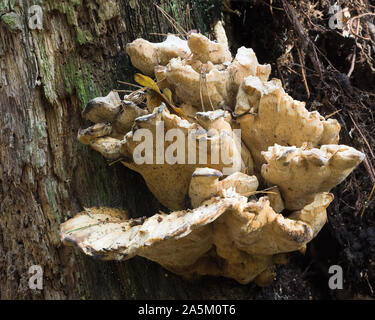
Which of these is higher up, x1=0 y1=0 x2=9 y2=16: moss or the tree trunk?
x1=0 y1=0 x2=9 y2=16: moss

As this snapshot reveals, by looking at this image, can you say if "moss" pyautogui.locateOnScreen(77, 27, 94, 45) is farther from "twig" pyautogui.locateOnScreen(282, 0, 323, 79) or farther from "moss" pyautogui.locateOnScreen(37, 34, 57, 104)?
"twig" pyautogui.locateOnScreen(282, 0, 323, 79)

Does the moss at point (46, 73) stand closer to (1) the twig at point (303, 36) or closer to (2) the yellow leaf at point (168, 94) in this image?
(2) the yellow leaf at point (168, 94)

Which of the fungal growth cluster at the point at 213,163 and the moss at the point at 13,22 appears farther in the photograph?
the moss at the point at 13,22

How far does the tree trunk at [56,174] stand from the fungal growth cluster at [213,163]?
0.16 metres

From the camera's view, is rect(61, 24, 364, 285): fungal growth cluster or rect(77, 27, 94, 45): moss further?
rect(77, 27, 94, 45): moss

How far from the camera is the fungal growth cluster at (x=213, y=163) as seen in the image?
1.63 meters

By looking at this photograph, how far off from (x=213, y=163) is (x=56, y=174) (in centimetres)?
92

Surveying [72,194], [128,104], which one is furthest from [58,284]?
[128,104]

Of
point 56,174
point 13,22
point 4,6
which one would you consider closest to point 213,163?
point 56,174

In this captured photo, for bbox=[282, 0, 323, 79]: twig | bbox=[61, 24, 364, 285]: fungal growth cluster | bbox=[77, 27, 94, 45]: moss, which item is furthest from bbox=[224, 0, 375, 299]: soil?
bbox=[77, 27, 94, 45]: moss

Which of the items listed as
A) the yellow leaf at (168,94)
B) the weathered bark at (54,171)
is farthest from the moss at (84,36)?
the yellow leaf at (168,94)

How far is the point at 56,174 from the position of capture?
83.1 inches

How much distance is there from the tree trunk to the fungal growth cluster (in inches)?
6.1

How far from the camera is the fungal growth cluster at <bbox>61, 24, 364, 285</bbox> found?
163cm
